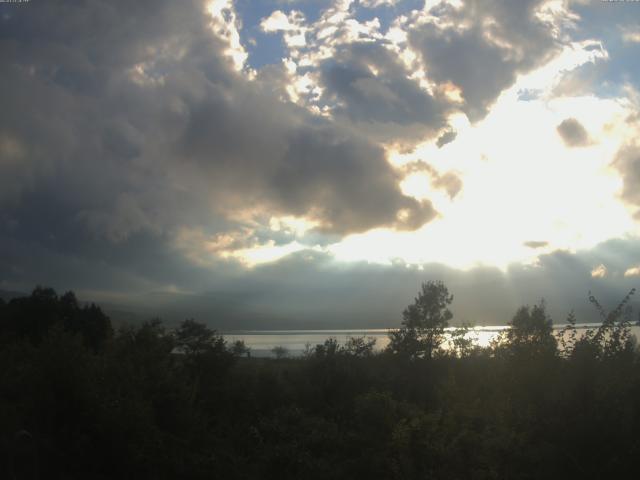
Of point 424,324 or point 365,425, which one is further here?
point 424,324

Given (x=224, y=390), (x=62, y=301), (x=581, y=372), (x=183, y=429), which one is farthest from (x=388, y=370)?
(x=62, y=301)

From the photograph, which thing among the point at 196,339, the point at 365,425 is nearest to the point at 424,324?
the point at 196,339

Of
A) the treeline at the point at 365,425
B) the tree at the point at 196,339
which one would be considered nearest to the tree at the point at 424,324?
the tree at the point at 196,339

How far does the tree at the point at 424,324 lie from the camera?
60438 millimetres

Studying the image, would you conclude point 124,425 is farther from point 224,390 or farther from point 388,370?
point 388,370

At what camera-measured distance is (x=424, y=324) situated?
6700 centimetres

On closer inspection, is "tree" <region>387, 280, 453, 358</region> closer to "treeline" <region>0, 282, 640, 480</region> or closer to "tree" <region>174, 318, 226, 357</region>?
"tree" <region>174, 318, 226, 357</region>

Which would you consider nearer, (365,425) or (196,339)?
(365,425)

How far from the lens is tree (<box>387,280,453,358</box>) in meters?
60.4

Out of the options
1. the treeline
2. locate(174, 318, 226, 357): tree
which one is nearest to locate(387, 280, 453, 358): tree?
locate(174, 318, 226, 357): tree

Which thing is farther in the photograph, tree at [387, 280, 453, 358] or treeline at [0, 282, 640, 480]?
tree at [387, 280, 453, 358]

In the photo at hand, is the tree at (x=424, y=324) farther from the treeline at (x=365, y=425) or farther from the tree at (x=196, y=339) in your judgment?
the treeline at (x=365, y=425)

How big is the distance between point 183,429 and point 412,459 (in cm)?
1154

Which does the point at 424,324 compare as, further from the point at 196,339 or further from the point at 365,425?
the point at 365,425
